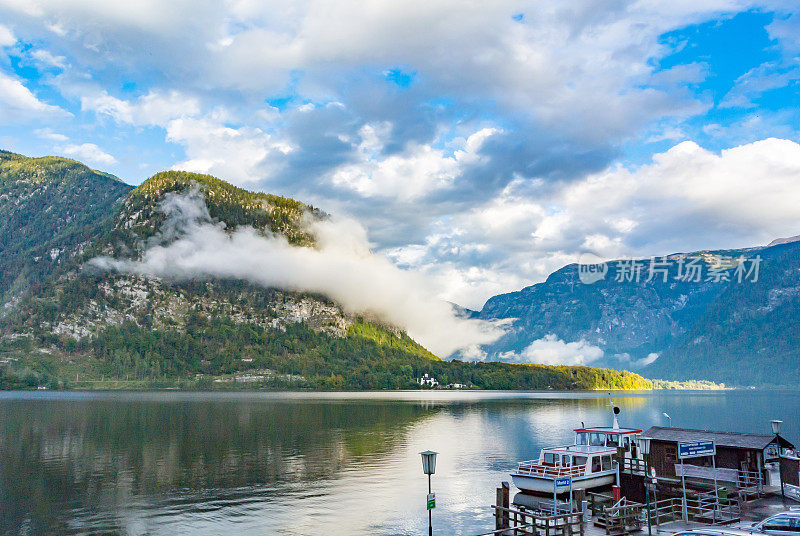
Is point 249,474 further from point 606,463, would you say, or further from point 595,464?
point 606,463

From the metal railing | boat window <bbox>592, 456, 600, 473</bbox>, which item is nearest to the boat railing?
boat window <bbox>592, 456, 600, 473</bbox>

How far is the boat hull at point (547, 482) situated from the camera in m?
48.8

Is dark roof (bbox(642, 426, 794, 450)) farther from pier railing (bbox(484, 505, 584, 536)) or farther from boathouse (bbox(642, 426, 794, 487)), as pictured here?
pier railing (bbox(484, 505, 584, 536))

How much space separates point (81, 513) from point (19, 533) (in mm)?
6915

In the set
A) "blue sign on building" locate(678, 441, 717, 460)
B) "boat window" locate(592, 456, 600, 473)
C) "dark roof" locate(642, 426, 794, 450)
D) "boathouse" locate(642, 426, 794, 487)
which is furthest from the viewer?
"boat window" locate(592, 456, 600, 473)

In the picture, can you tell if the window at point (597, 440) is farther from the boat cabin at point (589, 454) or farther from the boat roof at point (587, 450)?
the boat roof at point (587, 450)

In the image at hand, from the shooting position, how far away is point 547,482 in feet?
160

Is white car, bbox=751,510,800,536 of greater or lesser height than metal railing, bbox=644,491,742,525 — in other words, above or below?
above

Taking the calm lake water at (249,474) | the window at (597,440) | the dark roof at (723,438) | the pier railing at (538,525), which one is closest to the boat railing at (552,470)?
the pier railing at (538,525)

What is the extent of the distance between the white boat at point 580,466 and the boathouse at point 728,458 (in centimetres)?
276

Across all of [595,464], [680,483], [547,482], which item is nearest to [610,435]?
[595,464]

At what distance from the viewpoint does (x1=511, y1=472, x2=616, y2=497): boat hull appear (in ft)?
160

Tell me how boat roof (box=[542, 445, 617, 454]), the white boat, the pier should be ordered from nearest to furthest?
the pier → the white boat → boat roof (box=[542, 445, 617, 454])

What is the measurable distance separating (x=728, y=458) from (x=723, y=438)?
94.5 inches
